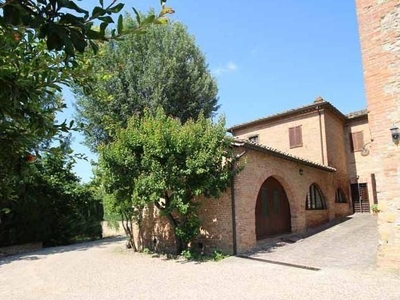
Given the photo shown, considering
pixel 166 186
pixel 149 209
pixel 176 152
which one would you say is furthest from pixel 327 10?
pixel 149 209

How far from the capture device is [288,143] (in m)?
22.3

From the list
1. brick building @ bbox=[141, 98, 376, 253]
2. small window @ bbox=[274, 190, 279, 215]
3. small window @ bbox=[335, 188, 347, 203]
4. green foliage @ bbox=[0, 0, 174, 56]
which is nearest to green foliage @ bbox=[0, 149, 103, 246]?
brick building @ bbox=[141, 98, 376, 253]

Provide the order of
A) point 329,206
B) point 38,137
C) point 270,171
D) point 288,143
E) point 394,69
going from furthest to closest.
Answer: point 288,143, point 329,206, point 270,171, point 394,69, point 38,137

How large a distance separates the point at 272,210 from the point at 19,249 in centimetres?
1212

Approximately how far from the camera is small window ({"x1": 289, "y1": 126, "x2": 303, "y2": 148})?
21844 mm

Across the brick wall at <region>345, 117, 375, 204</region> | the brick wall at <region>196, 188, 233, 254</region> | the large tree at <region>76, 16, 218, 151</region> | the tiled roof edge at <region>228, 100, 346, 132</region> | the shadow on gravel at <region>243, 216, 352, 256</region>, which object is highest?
the large tree at <region>76, 16, 218, 151</region>

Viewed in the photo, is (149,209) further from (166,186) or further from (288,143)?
(288,143)

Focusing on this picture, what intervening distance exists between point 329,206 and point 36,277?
50.3 feet

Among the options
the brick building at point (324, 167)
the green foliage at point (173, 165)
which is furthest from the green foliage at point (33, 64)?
the green foliage at point (173, 165)

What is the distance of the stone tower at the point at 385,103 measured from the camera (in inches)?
336

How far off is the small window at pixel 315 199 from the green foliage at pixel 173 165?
7.69m

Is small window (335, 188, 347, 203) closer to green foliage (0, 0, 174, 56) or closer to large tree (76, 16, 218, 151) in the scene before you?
large tree (76, 16, 218, 151)

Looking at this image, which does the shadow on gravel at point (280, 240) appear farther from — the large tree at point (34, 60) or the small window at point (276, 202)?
the large tree at point (34, 60)

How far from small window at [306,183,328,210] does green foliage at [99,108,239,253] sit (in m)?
7.69
